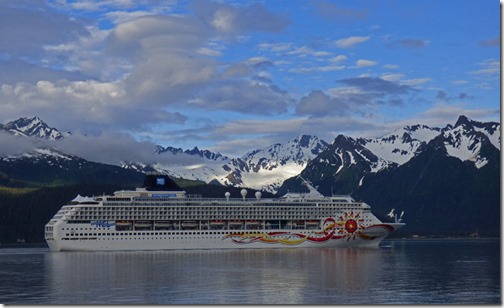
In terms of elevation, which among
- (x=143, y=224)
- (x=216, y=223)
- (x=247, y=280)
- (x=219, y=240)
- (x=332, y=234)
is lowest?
(x=247, y=280)

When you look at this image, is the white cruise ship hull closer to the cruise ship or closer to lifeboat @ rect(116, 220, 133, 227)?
the cruise ship

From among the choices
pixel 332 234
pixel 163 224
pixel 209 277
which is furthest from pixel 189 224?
pixel 209 277

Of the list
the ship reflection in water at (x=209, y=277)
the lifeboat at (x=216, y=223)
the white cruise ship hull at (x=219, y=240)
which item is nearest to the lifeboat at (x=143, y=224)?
the white cruise ship hull at (x=219, y=240)

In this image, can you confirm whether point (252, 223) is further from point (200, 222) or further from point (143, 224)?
point (143, 224)

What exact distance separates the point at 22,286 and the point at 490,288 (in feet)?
125

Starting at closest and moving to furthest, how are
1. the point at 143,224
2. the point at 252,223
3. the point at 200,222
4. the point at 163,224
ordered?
the point at 143,224 < the point at 163,224 < the point at 200,222 < the point at 252,223

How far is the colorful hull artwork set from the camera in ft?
447

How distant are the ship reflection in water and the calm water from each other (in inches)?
3.0

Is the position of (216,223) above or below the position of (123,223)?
below

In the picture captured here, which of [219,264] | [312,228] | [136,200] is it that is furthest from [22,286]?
[312,228]

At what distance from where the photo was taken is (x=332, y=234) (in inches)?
5482

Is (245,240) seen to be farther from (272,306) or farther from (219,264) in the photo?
(272,306)

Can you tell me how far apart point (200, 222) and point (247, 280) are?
5999 centimetres

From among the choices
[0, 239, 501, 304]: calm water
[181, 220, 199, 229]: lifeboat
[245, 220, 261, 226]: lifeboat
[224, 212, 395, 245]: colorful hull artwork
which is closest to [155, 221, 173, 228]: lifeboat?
[181, 220, 199, 229]: lifeboat
